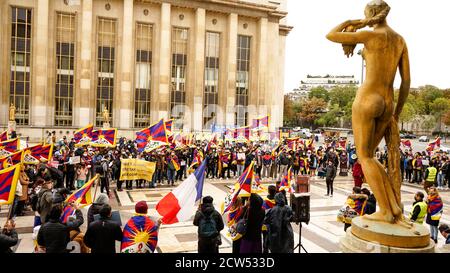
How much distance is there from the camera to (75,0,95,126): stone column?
38.1m

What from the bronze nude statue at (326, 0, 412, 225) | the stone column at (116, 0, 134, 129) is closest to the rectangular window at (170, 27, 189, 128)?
the stone column at (116, 0, 134, 129)

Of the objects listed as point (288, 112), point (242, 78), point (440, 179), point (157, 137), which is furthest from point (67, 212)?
point (288, 112)

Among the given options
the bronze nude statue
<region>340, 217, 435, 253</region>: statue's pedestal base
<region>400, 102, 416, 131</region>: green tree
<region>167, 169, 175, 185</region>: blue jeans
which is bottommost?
<region>167, 169, 175, 185</region>: blue jeans

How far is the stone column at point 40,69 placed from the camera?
36781 millimetres

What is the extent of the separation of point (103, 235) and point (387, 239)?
13.2ft

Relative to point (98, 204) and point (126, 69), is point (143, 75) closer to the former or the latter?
point (126, 69)

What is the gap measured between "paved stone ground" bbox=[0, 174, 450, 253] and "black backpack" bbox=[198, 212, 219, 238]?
258cm

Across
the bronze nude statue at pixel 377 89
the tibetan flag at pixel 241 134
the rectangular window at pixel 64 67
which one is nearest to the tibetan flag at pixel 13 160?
the bronze nude statue at pixel 377 89

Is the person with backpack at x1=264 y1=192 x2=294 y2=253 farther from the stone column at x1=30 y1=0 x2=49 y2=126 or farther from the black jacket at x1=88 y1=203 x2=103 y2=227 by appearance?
the stone column at x1=30 y1=0 x2=49 y2=126

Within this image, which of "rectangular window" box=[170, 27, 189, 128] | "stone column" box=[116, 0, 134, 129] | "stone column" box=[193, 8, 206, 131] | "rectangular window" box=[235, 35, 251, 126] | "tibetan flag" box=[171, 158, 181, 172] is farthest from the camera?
"rectangular window" box=[235, 35, 251, 126]

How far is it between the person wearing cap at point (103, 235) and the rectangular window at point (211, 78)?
38.9 meters

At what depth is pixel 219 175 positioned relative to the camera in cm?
2069

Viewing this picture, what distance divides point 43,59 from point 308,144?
1142 inches
